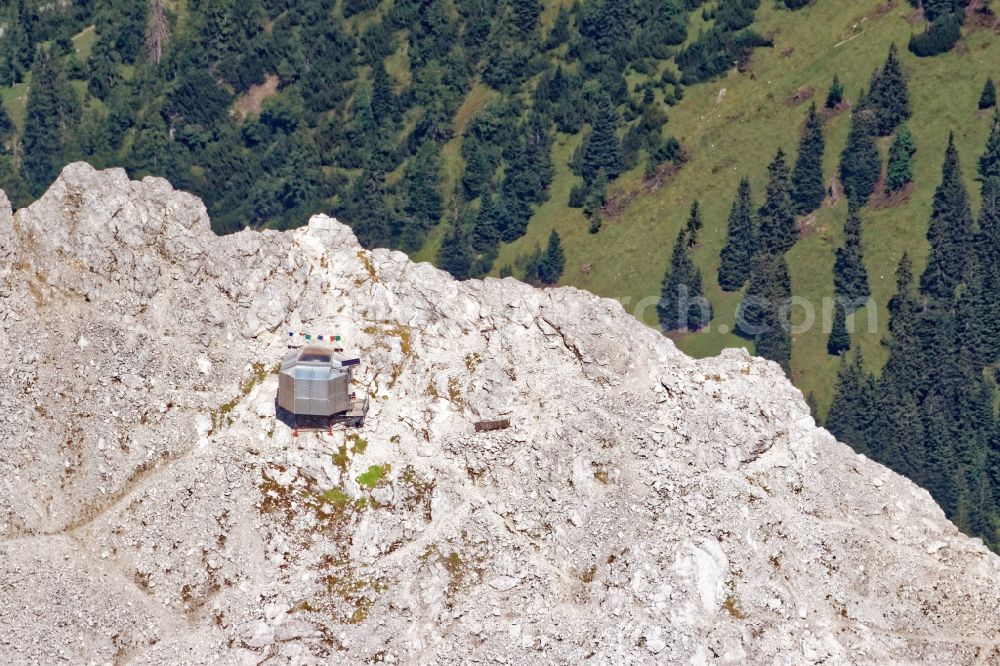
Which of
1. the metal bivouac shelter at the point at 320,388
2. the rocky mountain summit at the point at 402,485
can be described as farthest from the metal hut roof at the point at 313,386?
the rocky mountain summit at the point at 402,485

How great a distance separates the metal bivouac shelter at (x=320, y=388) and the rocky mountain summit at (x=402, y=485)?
1.52 m

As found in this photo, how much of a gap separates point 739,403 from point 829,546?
12.2 m

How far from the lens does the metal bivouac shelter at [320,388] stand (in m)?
113

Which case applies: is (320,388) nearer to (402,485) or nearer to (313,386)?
(313,386)

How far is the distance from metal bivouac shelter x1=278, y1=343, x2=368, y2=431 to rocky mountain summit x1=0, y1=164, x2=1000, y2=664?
1518mm

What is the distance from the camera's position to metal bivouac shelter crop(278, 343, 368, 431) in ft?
370

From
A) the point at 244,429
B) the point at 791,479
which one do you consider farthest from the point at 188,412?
the point at 791,479

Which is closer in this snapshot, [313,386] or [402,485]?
[313,386]

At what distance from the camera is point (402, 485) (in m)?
114

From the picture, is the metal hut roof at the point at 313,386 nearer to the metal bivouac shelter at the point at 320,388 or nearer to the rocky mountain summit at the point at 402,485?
the metal bivouac shelter at the point at 320,388

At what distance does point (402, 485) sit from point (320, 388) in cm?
907

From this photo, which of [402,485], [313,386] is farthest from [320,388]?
[402,485]

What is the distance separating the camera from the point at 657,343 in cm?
11831

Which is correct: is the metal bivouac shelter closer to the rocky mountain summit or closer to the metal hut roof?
the metal hut roof
